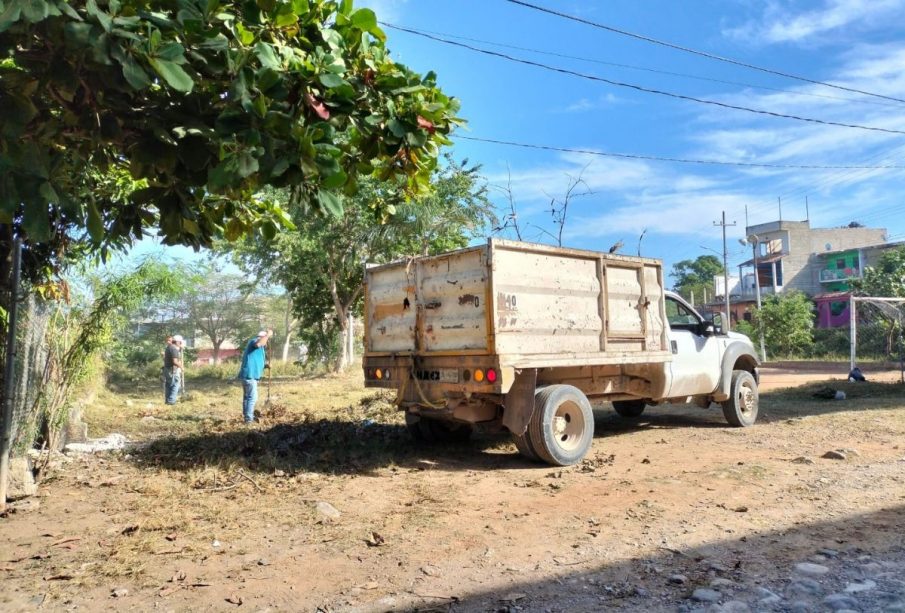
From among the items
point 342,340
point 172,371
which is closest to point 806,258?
point 342,340

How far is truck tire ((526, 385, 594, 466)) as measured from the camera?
6988mm

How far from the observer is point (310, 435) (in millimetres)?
8766

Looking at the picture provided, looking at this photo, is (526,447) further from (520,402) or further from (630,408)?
(630,408)

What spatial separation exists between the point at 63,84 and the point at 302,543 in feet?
10.9

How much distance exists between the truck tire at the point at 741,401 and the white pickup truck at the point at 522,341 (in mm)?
1271

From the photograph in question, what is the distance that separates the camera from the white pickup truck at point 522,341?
6.88m

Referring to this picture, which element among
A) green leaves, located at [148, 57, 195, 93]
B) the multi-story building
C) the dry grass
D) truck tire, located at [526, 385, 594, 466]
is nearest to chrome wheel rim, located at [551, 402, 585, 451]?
truck tire, located at [526, 385, 594, 466]

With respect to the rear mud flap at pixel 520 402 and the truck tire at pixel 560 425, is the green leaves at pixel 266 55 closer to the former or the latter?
the rear mud flap at pixel 520 402

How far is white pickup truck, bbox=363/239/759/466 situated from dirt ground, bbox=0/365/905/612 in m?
0.59

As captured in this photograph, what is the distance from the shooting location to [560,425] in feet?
24.2

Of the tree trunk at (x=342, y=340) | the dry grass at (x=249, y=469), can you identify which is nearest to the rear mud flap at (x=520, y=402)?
the dry grass at (x=249, y=469)

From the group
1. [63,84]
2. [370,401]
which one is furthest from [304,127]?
[370,401]

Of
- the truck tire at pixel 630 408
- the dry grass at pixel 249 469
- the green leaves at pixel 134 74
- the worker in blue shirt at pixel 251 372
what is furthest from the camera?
the worker in blue shirt at pixel 251 372

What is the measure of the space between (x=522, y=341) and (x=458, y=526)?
242 centimetres
